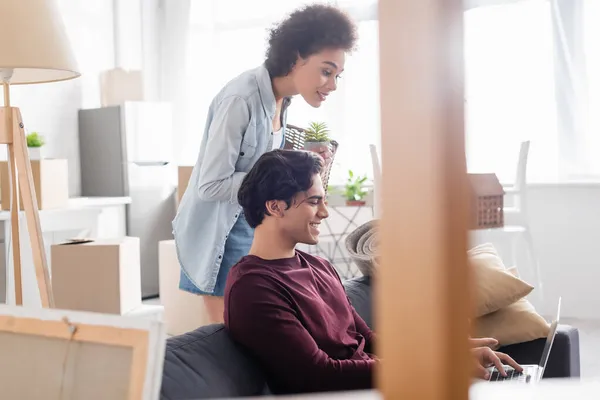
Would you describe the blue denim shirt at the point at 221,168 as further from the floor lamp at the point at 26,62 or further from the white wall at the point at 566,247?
the white wall at the point at 566,247

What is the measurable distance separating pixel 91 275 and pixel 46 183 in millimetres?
935

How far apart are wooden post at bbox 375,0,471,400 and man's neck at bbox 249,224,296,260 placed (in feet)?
5.22

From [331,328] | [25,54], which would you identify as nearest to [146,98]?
[25,54]

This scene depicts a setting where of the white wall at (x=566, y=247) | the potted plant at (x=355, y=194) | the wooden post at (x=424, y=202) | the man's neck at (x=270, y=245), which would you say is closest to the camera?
the wooden post at (x=424, y=202)

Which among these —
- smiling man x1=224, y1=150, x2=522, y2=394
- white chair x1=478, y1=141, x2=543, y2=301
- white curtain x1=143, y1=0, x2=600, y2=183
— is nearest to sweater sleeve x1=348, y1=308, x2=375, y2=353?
smiling man x1=224, y1=150, x2=522, y2=394

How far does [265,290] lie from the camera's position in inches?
68.7

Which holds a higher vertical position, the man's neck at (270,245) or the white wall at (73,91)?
the white wall at (73,91)

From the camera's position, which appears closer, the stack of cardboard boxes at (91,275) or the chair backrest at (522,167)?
the stack of cardboard boxes at (91,275)

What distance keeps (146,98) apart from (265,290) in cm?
518

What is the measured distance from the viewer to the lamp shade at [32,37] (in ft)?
6.70

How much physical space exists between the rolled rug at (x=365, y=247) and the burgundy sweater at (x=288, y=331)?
765 mm

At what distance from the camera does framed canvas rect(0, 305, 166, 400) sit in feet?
2.53

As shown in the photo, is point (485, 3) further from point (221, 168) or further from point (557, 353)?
point (221, 168)

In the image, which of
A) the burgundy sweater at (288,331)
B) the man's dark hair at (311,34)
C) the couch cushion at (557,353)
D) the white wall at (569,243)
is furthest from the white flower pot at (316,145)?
the white wall at (569,243)
